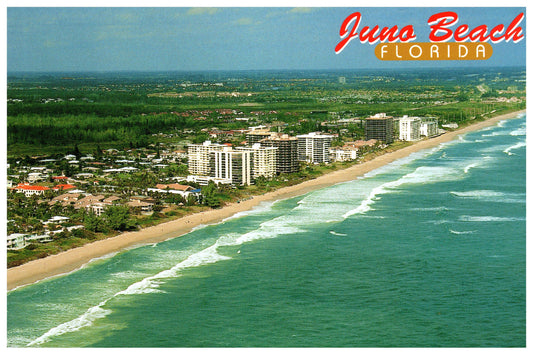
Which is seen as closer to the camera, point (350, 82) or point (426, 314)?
point (426, 314)

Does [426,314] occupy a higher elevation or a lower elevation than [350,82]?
lower

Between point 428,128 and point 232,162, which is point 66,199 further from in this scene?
point 428,128

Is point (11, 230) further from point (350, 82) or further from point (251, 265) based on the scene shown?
point (350, 82)

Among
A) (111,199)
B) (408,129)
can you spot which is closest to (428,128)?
(408,129)

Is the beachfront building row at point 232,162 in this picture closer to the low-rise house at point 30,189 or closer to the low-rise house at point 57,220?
the low-rise house at point 30,189

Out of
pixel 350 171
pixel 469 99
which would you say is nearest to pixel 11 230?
pixel 350 171
